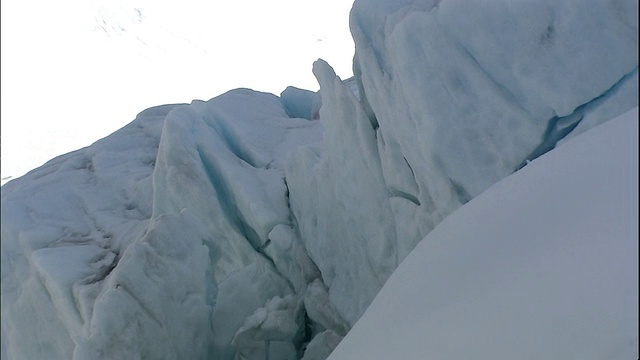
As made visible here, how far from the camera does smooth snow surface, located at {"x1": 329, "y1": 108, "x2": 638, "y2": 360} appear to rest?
4.63 ft

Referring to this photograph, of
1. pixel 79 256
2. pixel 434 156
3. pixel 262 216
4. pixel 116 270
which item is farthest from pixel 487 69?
pixel 79 256

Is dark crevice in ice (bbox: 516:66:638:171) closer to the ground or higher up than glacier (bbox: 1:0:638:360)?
closer to the ground

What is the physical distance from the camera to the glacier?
3475 mm

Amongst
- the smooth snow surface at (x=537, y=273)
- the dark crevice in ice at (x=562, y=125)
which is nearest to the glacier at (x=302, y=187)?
the dark crevice in ice at (x=562, y=125)

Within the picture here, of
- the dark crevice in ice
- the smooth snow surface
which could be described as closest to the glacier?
the dark crevice in ice

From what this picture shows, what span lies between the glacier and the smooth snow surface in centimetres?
139

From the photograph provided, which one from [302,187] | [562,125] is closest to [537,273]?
[562,125]

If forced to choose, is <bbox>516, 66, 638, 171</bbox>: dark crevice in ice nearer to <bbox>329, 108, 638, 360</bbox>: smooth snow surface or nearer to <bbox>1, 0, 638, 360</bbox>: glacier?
<bbox>1, 0, 638, 360</bbox>: glacier

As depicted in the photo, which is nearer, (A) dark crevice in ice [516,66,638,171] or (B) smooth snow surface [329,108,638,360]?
(B) smooth snow surface [329,108,638,360]

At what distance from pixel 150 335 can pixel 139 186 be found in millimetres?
1910

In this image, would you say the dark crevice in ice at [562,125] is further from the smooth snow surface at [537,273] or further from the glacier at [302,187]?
the smooth snow surface at [537,273]

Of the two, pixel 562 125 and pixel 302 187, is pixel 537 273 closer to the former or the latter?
pixel 562 125

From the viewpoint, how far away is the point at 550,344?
5.08 ft

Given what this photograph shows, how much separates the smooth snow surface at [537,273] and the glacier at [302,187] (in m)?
1.39
